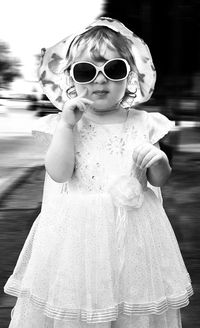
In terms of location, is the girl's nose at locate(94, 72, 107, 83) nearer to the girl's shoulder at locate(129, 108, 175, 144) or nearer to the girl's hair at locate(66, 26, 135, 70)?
the girl's hair at locate(66, 26, 135, 70)

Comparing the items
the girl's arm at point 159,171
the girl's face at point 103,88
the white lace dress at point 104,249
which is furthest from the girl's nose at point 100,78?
the girl's arm at point 159,171

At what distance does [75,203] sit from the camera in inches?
97.3

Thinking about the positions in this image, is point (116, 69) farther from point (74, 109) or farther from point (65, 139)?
point (65, 139)

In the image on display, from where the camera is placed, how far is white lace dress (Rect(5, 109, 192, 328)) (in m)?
2.40

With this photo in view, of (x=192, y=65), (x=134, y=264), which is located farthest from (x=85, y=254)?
(x=192, y=65)

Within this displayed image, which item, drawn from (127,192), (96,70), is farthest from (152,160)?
(96,70)

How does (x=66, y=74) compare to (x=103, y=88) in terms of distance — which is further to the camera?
(x=66, y=74)

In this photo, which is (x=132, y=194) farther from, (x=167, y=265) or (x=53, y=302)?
(x=53, y=302)

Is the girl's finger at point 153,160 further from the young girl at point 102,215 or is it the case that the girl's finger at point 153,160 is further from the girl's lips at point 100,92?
the girl's lips at point 100,92

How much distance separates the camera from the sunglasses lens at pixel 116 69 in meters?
2.41

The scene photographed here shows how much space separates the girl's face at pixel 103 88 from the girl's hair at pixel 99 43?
0.02 meters

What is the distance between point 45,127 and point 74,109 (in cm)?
22

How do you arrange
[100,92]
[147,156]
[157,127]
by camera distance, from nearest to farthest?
[147,156], [100,92], [157,127]

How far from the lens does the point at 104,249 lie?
240 centimetres
